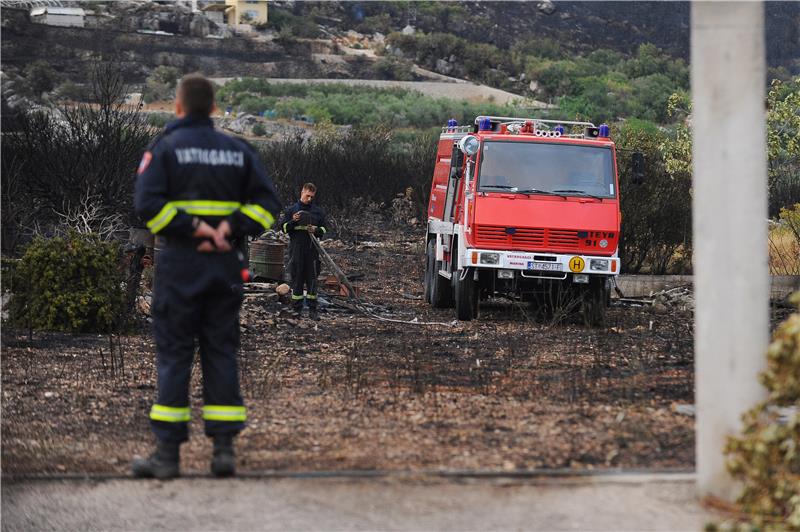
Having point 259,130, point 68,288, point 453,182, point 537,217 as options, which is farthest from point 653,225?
point 259,130

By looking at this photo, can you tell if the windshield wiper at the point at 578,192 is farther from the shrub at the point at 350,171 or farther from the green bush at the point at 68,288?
the shrub at the point at 350,171

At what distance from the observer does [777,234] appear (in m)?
26.2

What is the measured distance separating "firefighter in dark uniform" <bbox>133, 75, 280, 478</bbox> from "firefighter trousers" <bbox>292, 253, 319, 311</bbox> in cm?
946

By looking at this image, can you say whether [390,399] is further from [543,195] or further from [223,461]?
[543,195]

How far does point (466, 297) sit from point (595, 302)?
160 cm

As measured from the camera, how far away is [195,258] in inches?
234

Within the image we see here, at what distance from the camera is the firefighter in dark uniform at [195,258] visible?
592cm

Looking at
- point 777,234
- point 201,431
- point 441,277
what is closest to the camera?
point 201,431

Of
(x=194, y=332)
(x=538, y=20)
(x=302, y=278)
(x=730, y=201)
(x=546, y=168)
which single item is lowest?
(x=302, y=278)

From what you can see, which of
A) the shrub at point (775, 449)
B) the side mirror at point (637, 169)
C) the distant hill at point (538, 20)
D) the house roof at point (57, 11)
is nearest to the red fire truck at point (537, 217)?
the side mirror at point (637, 169)

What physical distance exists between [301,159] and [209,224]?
107 ft

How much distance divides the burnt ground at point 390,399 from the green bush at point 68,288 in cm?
37

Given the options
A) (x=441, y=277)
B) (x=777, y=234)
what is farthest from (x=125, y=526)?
(x=777, y=234)

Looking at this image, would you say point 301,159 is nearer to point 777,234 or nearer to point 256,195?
point 777,234
